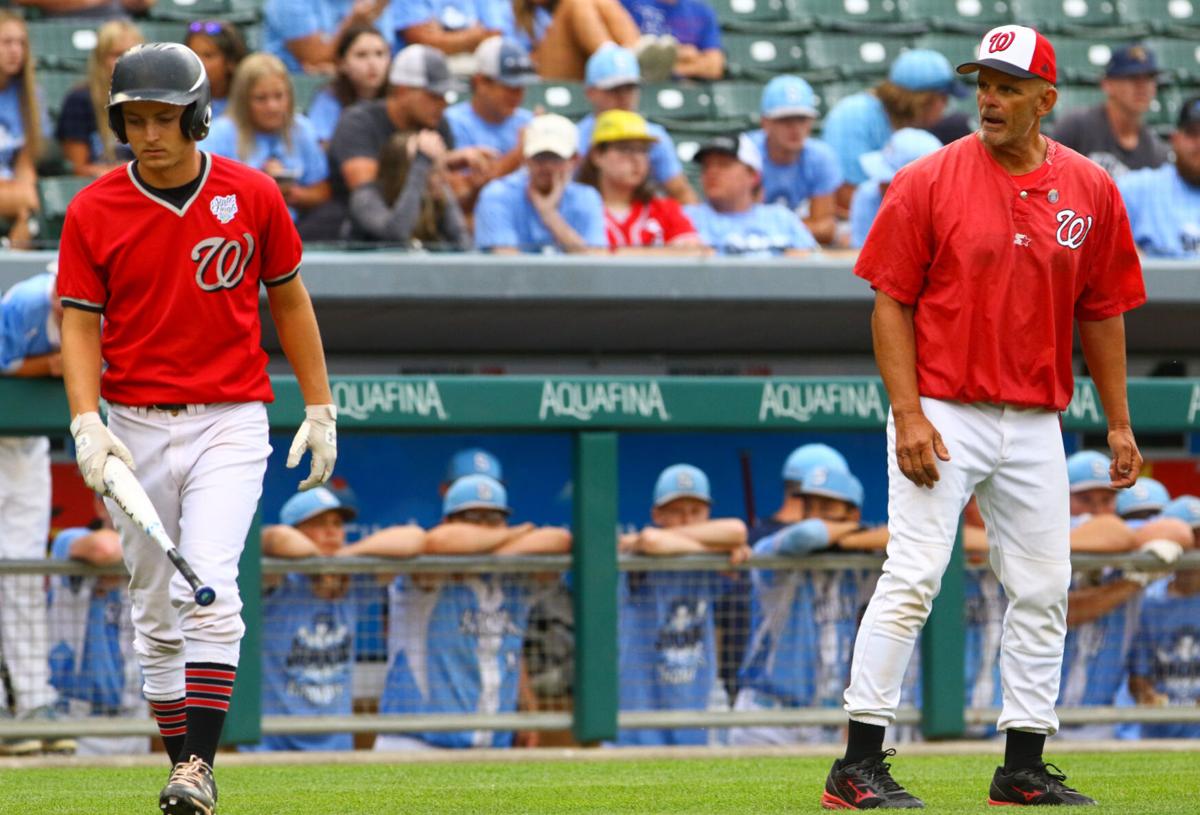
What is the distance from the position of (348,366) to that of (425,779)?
361cm

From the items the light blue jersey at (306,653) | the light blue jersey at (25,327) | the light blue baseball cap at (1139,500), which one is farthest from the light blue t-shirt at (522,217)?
the light blue jersey at (25,327)

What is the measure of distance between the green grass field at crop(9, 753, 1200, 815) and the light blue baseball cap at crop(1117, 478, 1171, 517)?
46.3 inches

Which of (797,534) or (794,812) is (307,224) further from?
(794,812)

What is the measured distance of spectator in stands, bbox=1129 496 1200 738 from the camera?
19.5 ft

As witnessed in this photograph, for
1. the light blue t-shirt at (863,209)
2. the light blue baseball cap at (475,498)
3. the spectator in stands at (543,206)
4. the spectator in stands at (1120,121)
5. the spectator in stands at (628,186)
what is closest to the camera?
the light blue baseball cap at (475,498)

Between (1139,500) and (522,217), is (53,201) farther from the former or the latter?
(1139,500)

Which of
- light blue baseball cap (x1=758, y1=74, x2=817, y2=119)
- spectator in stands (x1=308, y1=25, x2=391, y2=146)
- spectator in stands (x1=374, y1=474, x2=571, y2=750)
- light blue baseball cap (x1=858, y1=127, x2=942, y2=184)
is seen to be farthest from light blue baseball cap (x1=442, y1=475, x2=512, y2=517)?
light blue baseball cap (x1=758, y1=74, x2=817, y2=119)

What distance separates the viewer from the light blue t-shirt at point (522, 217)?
788 cm

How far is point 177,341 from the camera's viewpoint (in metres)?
3.86

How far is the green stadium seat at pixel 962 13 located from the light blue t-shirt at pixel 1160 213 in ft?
8.17

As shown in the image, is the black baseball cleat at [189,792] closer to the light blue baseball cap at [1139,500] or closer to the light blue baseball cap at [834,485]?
the light blue baseball cap at [834,485]

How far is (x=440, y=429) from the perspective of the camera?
18.4ft

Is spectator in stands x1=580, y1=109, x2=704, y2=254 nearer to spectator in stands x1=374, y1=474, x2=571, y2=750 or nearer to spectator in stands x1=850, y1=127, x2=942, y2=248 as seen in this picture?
spectator in stands x1=850, y1=127, x2=942, y2=248

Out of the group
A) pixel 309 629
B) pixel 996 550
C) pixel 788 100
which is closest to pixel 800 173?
pixel 788 100
